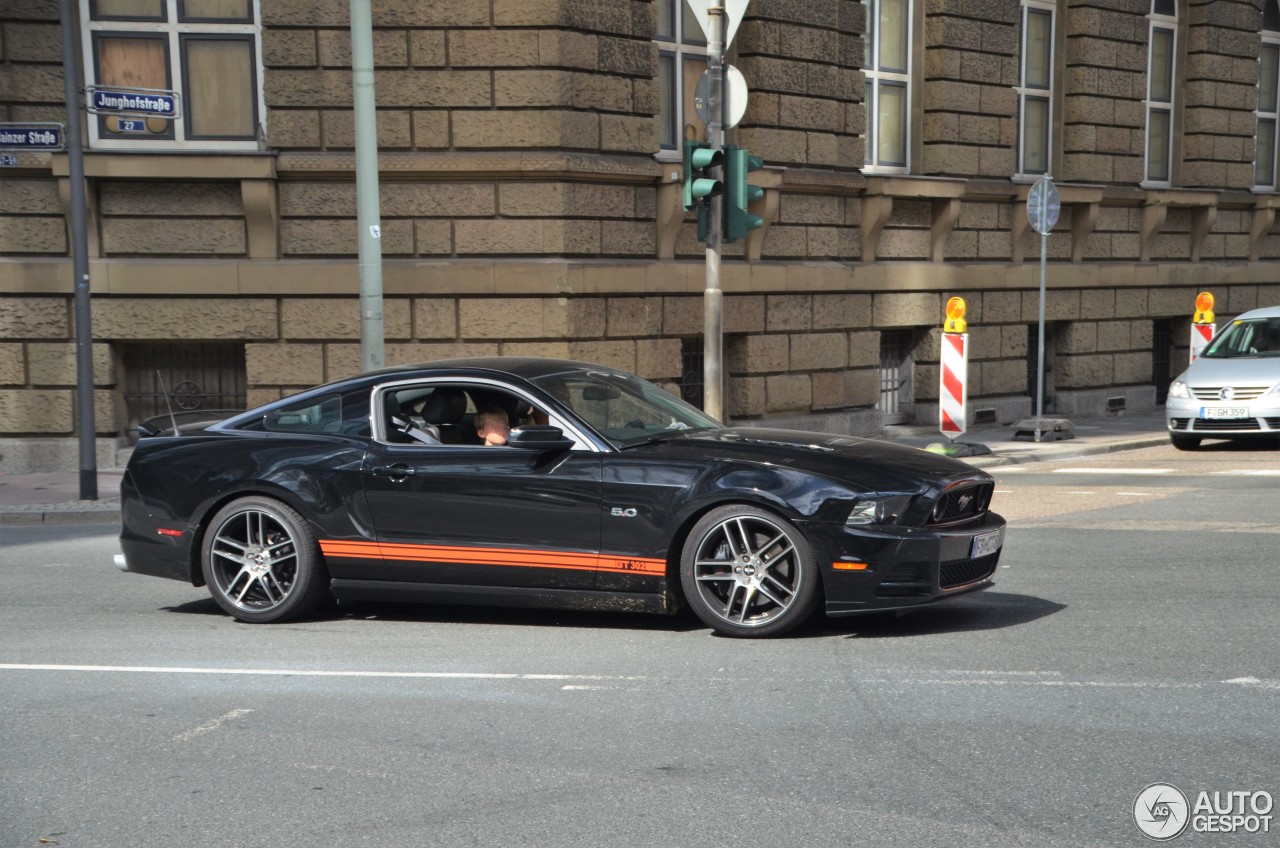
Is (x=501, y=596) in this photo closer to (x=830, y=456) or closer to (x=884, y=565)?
(x=830, y=456)

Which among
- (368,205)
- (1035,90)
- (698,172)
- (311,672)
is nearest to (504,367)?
(311,672)

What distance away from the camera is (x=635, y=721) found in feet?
18.8

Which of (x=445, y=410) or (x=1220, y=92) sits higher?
(x=1220, y=92)

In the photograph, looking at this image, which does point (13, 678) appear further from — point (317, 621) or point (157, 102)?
point (157, 102)

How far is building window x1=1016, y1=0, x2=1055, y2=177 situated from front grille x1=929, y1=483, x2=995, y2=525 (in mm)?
15431

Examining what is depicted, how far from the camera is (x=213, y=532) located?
26.1ft

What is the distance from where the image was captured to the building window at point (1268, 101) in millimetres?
25906

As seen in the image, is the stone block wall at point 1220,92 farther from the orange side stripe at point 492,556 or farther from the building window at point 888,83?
the orange side stripe at point 492,556

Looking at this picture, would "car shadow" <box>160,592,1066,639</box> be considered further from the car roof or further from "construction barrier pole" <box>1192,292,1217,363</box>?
"construction barrier pole" <box>1192,292,1217,363</box>

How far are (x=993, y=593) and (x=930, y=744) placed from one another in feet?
10.3

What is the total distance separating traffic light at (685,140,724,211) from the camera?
1325 centimetres

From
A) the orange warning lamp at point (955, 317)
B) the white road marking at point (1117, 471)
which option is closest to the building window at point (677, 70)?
the orange warning lamp at point (955, 317)

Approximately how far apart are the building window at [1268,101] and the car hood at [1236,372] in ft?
32.0

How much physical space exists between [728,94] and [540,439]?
23.4 ft
